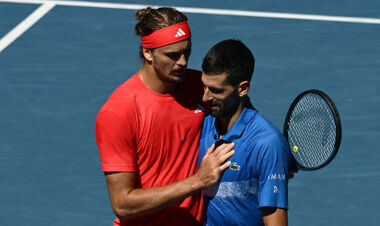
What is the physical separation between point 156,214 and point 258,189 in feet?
2.73

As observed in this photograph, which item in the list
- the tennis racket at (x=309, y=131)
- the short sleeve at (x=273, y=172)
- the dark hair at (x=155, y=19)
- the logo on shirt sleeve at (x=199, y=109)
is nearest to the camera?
the short sleeve at (x=273, y=172)

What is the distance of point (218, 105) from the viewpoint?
584cm

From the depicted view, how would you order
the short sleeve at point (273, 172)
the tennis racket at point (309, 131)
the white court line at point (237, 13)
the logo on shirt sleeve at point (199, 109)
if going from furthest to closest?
the white court line at point (237, 13) → the tennis racket at point (309, 131) → the logo on shirt sleeve at point (199, 109) → the short sleeve at point (273, 172)

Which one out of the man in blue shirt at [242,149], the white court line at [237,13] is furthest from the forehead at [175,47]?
the white court line at [237,13]

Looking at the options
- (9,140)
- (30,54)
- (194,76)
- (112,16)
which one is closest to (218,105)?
(194,76)

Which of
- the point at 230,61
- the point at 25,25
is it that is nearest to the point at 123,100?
the point at 230,61

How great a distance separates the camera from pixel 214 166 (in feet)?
18.6

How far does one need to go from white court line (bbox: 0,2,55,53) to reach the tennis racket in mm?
6960

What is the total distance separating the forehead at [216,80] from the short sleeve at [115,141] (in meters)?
0.61

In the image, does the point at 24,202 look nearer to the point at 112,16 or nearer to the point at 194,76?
the point at 194,76

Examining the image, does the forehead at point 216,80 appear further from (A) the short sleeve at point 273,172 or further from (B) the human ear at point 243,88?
(A) the short sleeve at point 273,172

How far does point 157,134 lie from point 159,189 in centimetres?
43

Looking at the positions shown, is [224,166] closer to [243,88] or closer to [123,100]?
[243,88]

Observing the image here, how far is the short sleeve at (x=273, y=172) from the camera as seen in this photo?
18.4 ft
